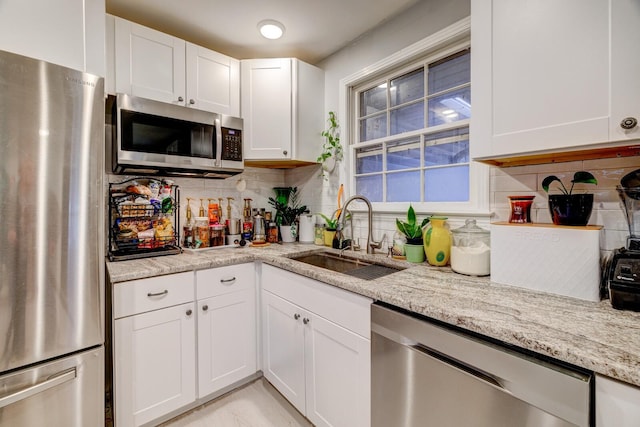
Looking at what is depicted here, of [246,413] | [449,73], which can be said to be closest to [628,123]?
[449,73]

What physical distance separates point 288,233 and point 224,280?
33.1 inches

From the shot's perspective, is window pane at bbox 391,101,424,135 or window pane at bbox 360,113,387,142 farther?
window pane at bbox 360,113,387,142

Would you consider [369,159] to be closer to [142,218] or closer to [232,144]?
[232,144]

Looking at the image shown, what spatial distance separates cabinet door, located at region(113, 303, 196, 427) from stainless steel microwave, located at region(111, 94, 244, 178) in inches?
35.7

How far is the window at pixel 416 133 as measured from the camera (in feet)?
5.56

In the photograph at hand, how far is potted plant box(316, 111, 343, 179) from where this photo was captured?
235cm

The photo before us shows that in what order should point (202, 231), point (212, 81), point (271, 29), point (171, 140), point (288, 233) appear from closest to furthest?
point (171, 140) → point (271, 29) → point (212, 81) → point (202, 231) → point (288, 233)

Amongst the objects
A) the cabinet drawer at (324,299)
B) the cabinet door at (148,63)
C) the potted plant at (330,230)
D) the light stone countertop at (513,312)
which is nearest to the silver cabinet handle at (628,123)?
the light stone countertop at (513,312)

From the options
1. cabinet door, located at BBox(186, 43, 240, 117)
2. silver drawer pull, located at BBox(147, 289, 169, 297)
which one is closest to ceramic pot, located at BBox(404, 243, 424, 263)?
silver drawer pull, located at BBox(147, 289, 169, 297)

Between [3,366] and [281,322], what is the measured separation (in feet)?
3.88

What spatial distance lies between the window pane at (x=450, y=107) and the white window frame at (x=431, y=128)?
0.20 ft

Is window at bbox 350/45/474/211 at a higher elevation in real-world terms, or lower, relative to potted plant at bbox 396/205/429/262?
higher

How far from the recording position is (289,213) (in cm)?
262

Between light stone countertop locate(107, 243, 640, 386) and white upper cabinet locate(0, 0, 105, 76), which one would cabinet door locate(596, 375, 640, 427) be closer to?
light stone countertop locate(107, 243, 640, 386)
